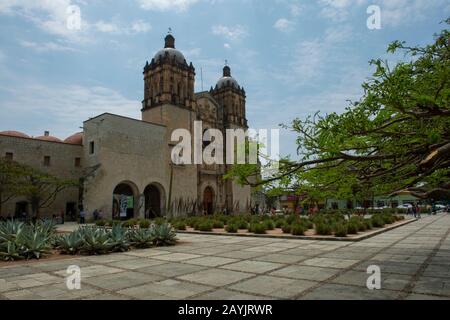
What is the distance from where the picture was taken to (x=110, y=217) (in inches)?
1186

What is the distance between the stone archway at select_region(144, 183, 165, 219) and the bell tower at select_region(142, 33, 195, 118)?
9.40 meters

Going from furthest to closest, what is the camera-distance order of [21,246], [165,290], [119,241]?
[119,241] < [21,246] < [165,290]

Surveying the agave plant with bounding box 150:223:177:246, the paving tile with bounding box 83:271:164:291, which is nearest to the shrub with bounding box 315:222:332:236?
the agave plant with bounding box 150:223:177:246

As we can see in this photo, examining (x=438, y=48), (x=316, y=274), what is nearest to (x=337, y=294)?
(x=316, y=274)

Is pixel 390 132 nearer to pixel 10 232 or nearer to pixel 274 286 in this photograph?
pixel 274 286

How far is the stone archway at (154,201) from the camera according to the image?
34.9 m

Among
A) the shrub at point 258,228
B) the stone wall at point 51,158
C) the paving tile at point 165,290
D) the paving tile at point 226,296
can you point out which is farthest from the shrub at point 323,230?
the stone wall at point 51,158

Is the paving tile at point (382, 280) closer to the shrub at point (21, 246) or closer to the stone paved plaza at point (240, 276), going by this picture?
the stone paved plaza at point (240, 276)

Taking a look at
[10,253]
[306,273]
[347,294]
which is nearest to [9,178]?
[10,253]

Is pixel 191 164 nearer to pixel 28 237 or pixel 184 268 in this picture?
pixel 28 237

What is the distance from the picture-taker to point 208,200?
43000 millimetres

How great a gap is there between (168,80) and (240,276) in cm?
3418

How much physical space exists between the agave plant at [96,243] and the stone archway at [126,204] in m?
22.7

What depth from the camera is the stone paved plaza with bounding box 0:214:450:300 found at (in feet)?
15.6
